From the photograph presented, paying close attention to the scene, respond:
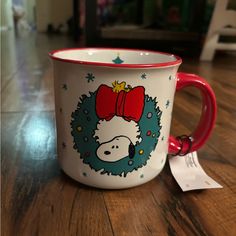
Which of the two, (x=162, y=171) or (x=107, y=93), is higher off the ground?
(x=107, y=93)

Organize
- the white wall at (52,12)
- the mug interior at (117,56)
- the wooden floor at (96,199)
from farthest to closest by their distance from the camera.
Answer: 1. the white wall at (52,12)
2. the mug interior at (117,56)
3. the wooden floor at (96,199)

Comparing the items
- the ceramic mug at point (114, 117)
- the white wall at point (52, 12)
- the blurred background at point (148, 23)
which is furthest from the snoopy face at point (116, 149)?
the white wall at point (52, 12)

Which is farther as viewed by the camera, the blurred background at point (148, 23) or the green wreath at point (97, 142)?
the blurred background at point (148, 23)

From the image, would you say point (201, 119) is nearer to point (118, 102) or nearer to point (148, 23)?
point (118, 102)

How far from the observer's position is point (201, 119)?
39 cm

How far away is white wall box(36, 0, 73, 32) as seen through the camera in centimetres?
345

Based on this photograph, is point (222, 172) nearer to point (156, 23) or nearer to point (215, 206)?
point (215, 206)

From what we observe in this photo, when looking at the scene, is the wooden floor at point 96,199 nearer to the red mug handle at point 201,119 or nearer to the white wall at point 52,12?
the red mug handle at point 201,119

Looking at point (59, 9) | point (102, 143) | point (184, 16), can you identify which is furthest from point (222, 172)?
point (59, 9)

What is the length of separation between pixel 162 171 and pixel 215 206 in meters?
0.09

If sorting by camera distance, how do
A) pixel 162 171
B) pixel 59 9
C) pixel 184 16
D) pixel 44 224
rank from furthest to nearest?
pixel 59 9 → pixel 184 16 → pixel 162 171 → pixel 44 224

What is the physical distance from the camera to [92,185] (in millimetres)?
345

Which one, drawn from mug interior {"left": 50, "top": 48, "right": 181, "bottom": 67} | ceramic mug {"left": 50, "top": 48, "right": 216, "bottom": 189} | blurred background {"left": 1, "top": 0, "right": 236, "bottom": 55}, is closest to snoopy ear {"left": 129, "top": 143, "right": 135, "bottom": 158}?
ceramic mug {"left": 50, "top": 48, "right": 216, "bottom": 189}

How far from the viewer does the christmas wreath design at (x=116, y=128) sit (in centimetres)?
31
